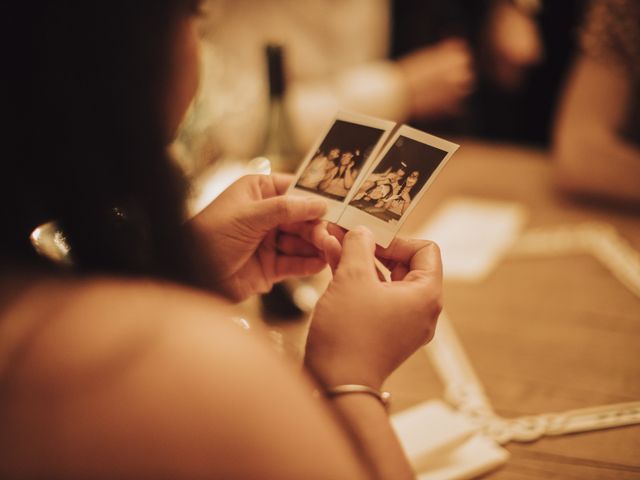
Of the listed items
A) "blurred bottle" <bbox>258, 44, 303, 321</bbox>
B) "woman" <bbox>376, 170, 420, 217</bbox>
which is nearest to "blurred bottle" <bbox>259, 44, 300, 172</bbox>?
"blurred bottle" <bbox>258, 44, 303, 321</bbox>

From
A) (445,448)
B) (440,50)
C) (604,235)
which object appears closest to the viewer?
(445,448)

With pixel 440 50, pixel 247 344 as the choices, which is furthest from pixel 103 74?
pixel 440 50

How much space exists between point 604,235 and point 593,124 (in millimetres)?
437

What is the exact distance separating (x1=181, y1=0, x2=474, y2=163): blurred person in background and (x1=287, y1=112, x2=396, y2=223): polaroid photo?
784 mm

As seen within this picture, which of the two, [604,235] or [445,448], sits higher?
[604,235]

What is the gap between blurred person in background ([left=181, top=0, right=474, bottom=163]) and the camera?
1.95m

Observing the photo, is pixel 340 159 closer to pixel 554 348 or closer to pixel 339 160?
pixel 339 160

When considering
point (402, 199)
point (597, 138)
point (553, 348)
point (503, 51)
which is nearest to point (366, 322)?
point (402, 199)

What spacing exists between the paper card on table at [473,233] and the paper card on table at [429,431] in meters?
0.44

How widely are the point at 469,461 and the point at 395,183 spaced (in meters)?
0.42

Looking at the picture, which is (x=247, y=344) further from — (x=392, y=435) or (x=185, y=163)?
(x=185, y=163)

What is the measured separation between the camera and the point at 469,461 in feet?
2.58

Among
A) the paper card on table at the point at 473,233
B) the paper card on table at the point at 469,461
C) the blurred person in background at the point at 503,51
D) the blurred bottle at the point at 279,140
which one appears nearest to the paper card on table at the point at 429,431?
the paper card on table at the point at 469,461

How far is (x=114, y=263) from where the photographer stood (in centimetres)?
53
